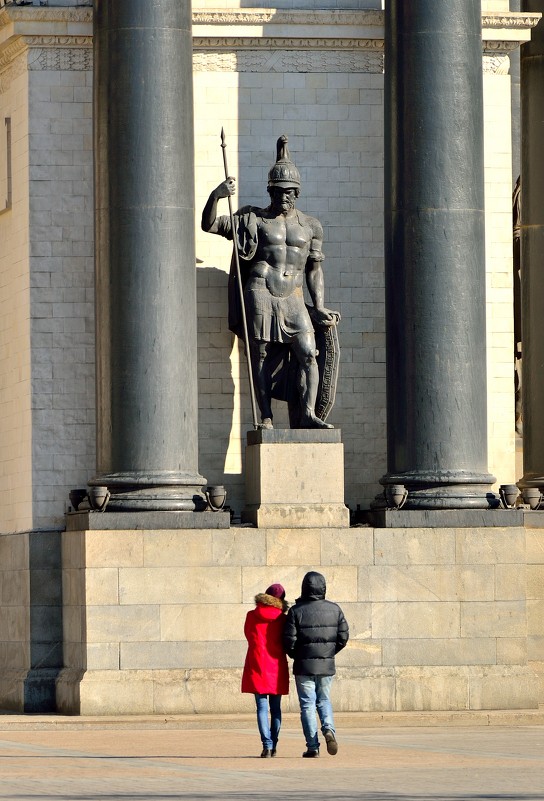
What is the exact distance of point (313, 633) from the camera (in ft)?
79.3

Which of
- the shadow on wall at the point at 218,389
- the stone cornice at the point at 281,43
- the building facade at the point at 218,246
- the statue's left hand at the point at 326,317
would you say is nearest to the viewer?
the statue's left hand at the point at 326,317

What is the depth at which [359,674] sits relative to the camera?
1217 inches

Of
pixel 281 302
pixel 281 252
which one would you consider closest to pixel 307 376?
pixel 281 302

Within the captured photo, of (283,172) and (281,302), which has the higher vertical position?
(283,172)

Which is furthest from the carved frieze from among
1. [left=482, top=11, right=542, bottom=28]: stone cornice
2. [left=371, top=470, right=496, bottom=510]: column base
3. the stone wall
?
[left=371, top=470, right=496, bottom=510]: column base

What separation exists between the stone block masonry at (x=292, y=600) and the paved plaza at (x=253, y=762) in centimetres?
102

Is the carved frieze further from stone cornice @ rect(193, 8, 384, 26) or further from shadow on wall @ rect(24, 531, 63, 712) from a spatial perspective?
shadow on wall @ rect(24, 531, 63, 712)

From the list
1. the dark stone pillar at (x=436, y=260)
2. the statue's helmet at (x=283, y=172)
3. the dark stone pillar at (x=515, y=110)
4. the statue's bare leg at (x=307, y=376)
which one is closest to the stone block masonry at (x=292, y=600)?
the dark stone pillar at (x=436, y=260)

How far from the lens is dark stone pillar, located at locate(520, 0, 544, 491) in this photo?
3756cm

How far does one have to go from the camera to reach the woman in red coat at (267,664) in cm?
2416

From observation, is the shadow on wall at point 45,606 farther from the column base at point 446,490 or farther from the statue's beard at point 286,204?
the statue's beard at point 286,204

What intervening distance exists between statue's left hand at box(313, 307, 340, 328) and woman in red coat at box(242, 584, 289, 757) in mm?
8916

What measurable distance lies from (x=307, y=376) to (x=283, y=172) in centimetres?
321

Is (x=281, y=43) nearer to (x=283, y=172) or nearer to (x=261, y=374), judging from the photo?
(x=283, y=172)
